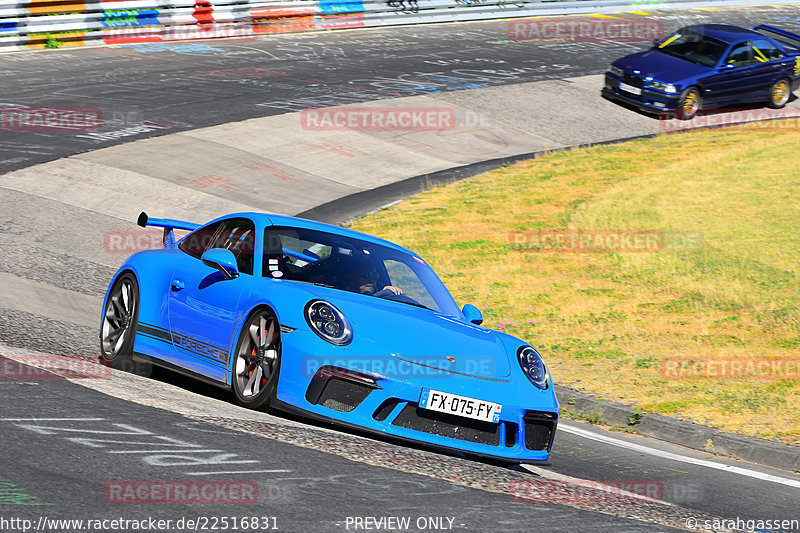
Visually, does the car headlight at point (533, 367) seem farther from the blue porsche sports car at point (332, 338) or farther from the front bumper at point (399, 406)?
the front bumper at point (399, 406)

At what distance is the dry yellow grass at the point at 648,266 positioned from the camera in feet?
31.5

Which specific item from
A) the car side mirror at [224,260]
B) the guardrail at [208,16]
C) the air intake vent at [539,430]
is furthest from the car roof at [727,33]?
the car side mirror at [224,260]

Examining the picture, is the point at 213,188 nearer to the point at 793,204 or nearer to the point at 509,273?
the point at 509,273

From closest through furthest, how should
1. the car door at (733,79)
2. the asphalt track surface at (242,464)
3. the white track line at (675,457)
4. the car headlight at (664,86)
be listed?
the asphalt track surface at (242,464) → the white track line at (675,457) → the car headlight at (664,86) → the car door at (733,79)

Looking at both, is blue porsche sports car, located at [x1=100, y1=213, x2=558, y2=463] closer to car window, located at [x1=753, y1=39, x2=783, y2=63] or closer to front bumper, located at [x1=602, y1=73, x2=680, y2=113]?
front bumper, located at [x1=602, y1=73, x2=680, y2=113]

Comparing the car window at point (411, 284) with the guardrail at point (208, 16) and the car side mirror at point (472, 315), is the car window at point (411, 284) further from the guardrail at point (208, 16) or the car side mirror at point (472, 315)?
the guardrail at point (208, 16)

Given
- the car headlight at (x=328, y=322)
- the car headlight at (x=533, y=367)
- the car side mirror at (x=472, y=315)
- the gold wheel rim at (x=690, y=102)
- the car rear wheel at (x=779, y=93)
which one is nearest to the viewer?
the car headlight at (x=328, y=322)

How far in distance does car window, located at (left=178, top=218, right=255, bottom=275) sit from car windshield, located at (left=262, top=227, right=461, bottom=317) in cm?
15

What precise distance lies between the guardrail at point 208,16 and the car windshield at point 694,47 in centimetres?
969

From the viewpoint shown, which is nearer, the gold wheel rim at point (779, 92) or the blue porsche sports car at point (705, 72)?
the blue porsche sports car at point (705, 72)

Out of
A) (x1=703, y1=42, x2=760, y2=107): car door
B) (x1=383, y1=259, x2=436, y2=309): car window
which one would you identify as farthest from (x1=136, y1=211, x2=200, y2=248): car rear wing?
(x1=703, y1=42, x2=760, y2=107): car door

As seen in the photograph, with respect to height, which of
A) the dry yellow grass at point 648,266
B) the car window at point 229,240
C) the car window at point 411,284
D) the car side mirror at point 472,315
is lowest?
the dry yellow grass at point 648,266

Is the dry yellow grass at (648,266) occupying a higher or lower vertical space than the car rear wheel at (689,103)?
lower

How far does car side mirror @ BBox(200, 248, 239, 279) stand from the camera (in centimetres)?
716
